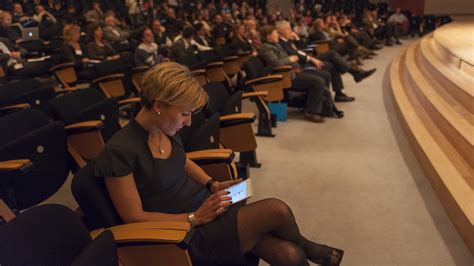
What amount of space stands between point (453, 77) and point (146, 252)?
11.5 ft

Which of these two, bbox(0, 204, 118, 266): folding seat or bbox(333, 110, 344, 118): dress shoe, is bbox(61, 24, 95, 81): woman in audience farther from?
bbox(0, 204, 118, 266): folding seat

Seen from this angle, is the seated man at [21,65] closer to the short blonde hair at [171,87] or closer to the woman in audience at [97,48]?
the woman in audience at [97,48]

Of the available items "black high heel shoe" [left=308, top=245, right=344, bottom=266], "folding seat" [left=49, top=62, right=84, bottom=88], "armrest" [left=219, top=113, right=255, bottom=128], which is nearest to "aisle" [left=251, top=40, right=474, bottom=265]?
"black high heel shoe" [left=308, top=245, right=344, bottom=266]

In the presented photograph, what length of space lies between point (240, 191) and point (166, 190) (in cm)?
30

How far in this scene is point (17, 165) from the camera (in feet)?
5.90

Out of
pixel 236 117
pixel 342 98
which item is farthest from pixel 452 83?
pixel 236 117

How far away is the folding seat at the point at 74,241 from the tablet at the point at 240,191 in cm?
29

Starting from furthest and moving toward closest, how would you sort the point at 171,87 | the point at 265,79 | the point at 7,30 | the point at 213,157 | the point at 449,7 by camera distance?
the point at 449,7, the point at 7,30, the point at 265,79, the point at 213,157, the point at 171,87

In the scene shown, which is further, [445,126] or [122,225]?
[445,126]

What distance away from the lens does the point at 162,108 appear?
152cm

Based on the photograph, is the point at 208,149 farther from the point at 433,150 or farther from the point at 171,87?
the point at 433,150

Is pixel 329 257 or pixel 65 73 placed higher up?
pixel 65 73

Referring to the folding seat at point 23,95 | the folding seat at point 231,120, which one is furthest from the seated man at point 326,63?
the folding seat at point 23,95

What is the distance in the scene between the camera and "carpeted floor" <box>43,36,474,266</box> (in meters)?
2.16
